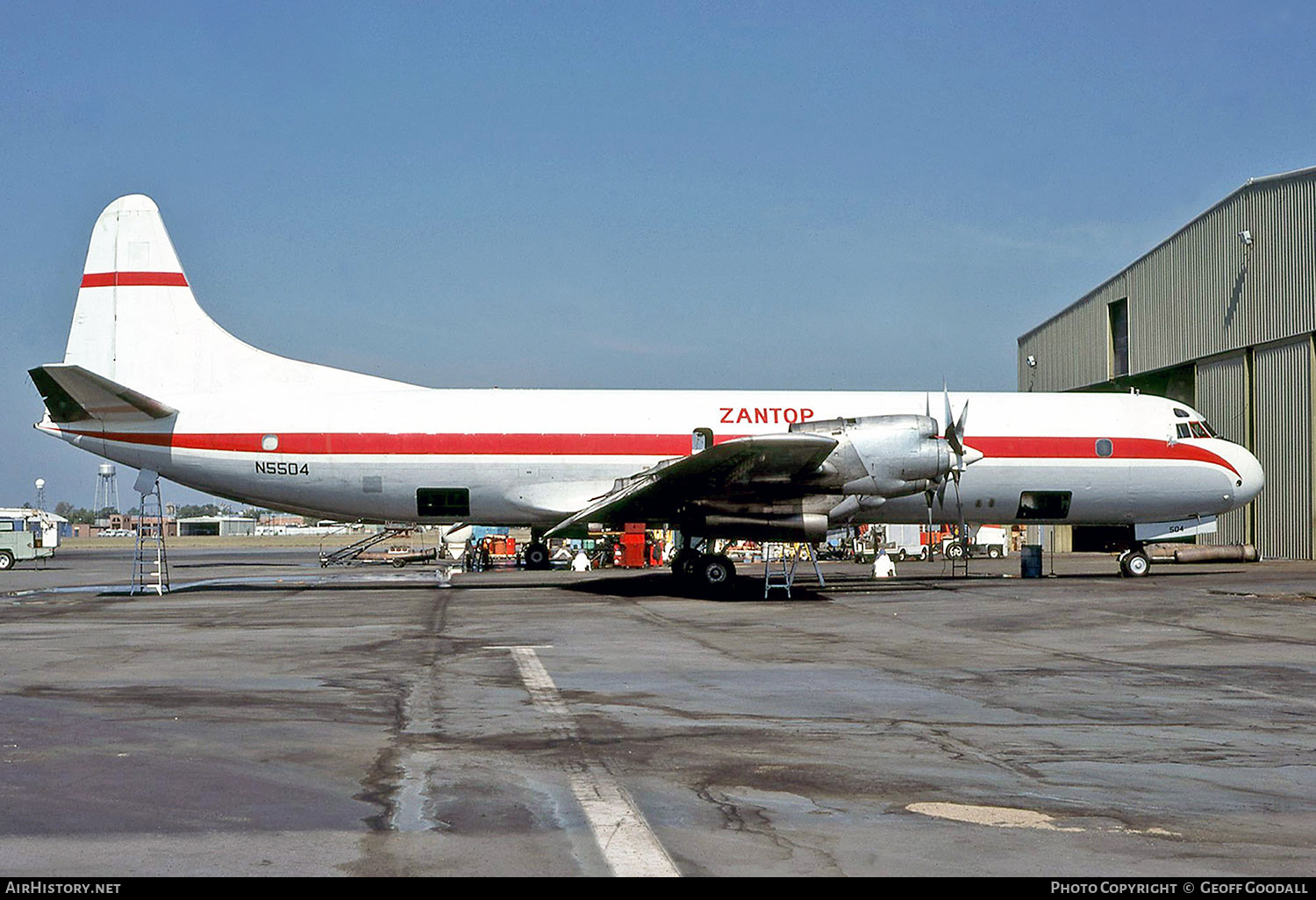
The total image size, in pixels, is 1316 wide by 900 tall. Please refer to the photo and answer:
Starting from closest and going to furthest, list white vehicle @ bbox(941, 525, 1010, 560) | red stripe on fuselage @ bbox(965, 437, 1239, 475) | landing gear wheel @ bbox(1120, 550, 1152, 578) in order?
red stripe on fuselage @ bbox(965, 437, 1239, 475)
landing gear wheel @ bbox(1120, 550, 1152, 578)
white vehicle @ bbox(941, 525, 1010, 560)

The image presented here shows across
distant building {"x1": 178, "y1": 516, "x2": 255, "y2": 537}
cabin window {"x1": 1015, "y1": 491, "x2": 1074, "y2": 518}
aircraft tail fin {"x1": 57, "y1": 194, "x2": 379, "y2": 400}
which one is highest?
aircraft tail fin {"x1": 57, "y1": 194, "x2": 379, "y2": 400}

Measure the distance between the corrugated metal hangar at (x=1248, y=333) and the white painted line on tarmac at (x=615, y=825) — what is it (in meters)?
36.6

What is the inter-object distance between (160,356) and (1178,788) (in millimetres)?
25650

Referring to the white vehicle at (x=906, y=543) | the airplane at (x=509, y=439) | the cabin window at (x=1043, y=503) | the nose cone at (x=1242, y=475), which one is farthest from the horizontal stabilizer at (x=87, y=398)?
the white vehicle at (x=906, y=543)

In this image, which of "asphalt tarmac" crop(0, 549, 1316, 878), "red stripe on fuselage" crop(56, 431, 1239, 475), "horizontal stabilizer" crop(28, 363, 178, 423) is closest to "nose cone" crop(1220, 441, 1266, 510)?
"red stripe on fuselage" crop(56, 431, 1239, 475)

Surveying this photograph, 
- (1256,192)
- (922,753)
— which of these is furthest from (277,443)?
(1256,192)

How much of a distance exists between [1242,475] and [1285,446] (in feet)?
37.7

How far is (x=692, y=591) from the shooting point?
2636 centimetres

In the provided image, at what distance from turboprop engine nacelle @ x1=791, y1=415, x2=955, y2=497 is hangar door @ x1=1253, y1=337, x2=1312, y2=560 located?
67.9 ft

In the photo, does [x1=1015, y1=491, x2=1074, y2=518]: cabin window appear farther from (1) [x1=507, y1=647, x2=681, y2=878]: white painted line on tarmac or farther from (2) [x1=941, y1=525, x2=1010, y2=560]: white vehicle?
(2) [x1=941, y1=525, x2=1010, y2=560]: white vehicle

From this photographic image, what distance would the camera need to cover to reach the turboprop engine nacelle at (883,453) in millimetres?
24172

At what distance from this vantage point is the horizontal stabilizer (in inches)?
982

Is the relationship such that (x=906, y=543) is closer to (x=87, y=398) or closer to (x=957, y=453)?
(x=957, y=453)

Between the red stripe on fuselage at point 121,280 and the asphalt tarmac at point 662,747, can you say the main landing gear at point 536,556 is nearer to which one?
the red stripe on fuselage at point 121,280
